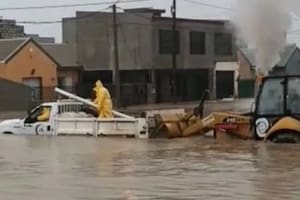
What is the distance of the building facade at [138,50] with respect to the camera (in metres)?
73.1

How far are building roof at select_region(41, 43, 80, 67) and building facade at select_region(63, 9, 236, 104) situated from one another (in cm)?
58

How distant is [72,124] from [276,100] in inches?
366

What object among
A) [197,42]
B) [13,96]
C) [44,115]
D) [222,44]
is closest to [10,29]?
[197,42]

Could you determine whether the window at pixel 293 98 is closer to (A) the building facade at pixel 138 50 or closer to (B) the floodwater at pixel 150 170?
(B) the floodwater at pixel 150 170

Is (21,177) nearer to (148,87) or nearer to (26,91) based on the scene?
(26,91)

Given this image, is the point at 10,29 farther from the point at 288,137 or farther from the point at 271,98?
the point at 288,137

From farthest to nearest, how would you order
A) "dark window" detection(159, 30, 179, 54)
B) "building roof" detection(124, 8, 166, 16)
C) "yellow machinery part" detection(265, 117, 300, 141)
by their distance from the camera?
1. "building roof" detection(124, 8, 166, 16)
2. "dark window" detection(159, 30, 179, 54)
3. "yellow machinery part" detection(265, 117, 300, 141)

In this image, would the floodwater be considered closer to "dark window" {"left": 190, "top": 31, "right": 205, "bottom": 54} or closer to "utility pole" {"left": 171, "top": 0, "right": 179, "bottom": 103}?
"utility pole" {"left": 171, "top": 0, "right": 179, "bottom": 103}

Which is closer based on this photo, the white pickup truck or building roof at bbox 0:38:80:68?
the white pickup truck

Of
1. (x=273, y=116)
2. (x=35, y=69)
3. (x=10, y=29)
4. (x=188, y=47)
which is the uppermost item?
(x=10, y=29)

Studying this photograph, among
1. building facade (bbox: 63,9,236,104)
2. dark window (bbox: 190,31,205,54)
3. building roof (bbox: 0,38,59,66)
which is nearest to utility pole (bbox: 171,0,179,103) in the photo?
building facade (bbox: 63,9,236,104)

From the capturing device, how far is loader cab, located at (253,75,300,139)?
A: 1998cm

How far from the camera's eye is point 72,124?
2758cm

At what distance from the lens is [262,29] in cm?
2370
